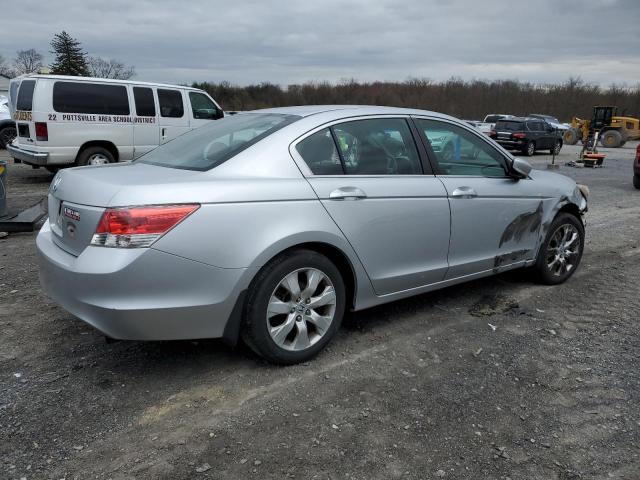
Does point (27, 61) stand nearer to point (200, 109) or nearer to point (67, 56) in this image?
point (67, 56)

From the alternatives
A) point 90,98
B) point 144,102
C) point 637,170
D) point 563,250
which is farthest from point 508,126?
point 563,250

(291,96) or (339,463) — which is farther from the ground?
(291,96)

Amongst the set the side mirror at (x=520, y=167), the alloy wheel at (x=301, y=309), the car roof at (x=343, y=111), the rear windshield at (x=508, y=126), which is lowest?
the alloy wheel at (x=301, y=309)

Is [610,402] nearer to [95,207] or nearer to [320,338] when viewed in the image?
[320,338]

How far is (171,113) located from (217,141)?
8.81 metres

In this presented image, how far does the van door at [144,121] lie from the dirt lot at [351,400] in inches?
291

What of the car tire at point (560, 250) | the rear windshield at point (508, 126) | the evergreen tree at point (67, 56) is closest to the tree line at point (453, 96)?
the evergreen tree at point (67, 56)

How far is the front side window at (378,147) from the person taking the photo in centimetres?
358

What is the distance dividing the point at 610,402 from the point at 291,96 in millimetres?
72696

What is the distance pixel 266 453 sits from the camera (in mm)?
2559

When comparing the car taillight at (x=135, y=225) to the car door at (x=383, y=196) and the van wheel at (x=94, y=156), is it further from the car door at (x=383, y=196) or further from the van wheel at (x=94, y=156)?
the van wheel at (x=94, y=156)

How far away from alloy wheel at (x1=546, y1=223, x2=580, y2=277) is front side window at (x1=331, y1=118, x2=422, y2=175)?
1.87 metres

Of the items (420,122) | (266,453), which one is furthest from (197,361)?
(420,122)

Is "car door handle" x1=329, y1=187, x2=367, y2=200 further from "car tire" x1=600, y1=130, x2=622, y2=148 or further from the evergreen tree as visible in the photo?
the evergreen tree
